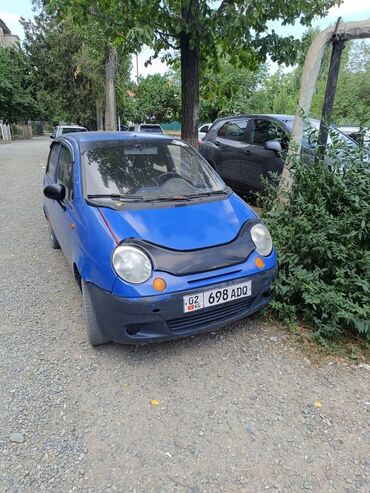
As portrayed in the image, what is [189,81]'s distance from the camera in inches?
233

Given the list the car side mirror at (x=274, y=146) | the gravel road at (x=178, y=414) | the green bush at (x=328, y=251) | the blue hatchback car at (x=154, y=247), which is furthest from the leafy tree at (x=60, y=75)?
the gravel road at (x=178, y=414)

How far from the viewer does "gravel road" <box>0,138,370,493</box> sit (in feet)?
6.34

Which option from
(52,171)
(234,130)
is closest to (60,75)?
(234,130)

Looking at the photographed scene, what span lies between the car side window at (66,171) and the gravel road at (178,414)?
1.22 m

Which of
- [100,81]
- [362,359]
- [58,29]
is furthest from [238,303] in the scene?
[58,29]

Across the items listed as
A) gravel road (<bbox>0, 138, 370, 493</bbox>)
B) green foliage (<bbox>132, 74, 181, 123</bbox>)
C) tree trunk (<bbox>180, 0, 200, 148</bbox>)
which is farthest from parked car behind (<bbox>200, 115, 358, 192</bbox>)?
green foliage (<bbox>132, 74, 181, 123</bbox>)

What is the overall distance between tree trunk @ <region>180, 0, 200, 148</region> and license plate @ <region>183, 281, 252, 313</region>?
158 inches

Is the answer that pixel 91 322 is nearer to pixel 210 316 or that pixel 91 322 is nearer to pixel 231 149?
pixel 210 316

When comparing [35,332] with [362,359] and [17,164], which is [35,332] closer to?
[362,359]

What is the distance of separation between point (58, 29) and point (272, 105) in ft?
58.6

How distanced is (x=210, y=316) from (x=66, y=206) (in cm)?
183

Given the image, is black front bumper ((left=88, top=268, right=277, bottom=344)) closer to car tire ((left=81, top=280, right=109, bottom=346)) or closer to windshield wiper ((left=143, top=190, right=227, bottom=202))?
car tire ((left=81, top=280, right=109, bottom=346))

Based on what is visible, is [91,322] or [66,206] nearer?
[91,322]

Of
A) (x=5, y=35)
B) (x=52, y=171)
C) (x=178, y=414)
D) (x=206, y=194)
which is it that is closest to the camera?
(x=178, y=414)
